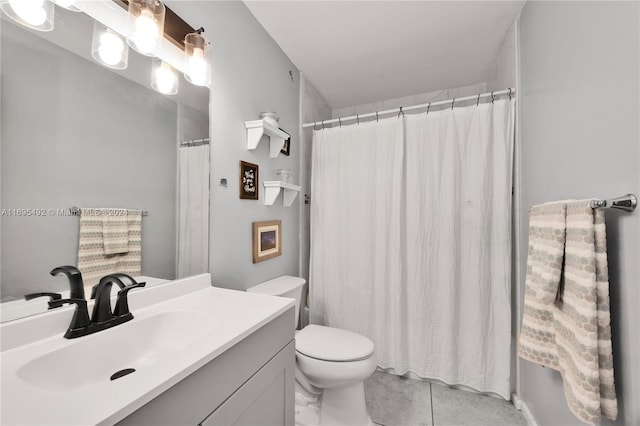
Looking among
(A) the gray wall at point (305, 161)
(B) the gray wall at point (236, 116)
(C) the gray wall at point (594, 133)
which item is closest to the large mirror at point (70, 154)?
(B) the gray wall at point (236, 116)

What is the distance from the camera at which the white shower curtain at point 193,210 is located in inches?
45.6

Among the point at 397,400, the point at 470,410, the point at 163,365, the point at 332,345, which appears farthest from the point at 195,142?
the point at 470,410

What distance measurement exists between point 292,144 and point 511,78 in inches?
60.8

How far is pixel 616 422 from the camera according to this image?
75 cm

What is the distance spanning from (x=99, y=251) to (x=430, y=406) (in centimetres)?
189

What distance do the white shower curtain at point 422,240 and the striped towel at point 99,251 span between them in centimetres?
132

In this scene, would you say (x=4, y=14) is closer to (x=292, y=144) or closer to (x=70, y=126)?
(x=70, y=126)

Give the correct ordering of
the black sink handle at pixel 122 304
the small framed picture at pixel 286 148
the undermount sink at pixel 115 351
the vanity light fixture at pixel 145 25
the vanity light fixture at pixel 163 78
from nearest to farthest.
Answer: the undermount sink at pixel 115 351
the black sink handle at pixel 122 304
the vanity light fixture at pixel 145 25
the vanity light fixture at pixel 163 78
the small framed picture at pixel 286 148

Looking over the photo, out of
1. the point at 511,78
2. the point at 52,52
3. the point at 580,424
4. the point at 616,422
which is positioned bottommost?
Result: the point at 580,424

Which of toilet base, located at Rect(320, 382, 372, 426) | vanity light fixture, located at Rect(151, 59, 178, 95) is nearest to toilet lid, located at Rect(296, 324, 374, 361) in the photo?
toilet base, located at Rect(320, 382, 372, 426)

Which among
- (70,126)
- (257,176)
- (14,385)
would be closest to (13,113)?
(70,126)

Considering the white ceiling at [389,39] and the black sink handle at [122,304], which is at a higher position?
the white ceiling at [389,39]

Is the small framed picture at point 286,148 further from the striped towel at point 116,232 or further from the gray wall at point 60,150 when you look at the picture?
the striped towel at point 116,232

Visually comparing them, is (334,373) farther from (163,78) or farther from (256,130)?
(163,78)
